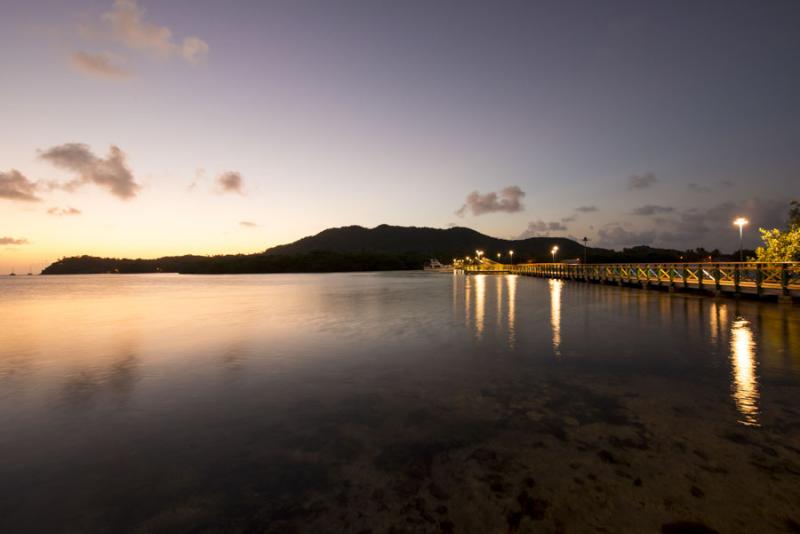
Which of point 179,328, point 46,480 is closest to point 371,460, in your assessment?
point 46,480

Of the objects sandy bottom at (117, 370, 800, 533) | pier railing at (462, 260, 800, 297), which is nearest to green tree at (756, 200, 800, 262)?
pier railing at (462, 260, 800, 297)

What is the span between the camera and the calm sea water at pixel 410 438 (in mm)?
4066

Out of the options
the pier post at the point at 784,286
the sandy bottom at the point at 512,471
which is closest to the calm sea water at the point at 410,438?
the sandy bottom at the point at 512,471

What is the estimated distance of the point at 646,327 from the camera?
16.0m

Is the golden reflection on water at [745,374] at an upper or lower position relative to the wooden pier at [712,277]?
lower

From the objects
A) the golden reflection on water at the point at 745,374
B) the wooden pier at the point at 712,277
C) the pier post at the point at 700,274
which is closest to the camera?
the golden reflection on water at the point at 745,374

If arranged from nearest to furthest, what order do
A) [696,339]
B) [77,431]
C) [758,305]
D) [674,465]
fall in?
[674,465] < [77,431] < [696,339] < [758,305]

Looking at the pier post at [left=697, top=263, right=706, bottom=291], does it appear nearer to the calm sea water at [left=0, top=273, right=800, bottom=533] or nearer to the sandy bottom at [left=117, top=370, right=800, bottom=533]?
the calm sea water at [left=0, top=273, right=800, bottom=533]

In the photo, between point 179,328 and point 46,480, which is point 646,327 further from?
point 179,328

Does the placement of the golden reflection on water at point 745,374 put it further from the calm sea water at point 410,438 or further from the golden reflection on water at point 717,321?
the golden reflection on water at point 717,321

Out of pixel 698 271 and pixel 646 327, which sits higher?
pixel 698 271

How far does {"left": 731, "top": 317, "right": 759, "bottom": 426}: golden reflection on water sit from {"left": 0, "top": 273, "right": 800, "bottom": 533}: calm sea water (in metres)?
0.07

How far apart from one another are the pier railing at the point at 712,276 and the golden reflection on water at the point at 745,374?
38.0 feet

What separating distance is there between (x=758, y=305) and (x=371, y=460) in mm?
26923
